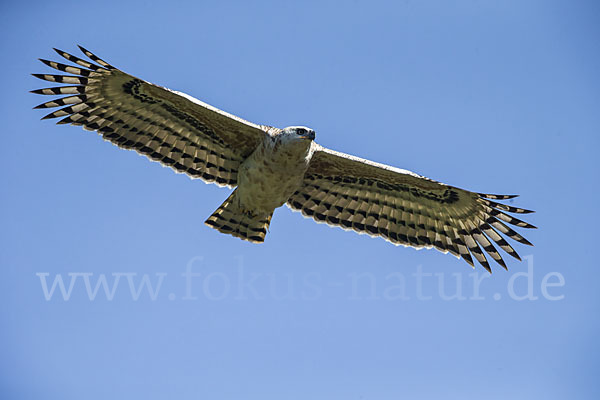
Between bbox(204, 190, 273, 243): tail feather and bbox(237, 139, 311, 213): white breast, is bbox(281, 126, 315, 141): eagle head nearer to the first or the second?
bbox(237, 139, 311, 213): white breast

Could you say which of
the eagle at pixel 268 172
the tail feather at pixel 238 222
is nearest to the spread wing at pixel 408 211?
the eagle at pixel 268 172

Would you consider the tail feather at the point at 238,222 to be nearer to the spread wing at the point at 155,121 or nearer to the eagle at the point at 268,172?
the eagle at the point at 268,172

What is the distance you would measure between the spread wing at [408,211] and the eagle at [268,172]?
0.05ft

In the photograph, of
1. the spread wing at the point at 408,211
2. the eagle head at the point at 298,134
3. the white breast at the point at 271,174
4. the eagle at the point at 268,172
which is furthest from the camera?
the spread wing at the point at 408,211

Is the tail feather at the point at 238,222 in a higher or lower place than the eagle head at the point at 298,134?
lower

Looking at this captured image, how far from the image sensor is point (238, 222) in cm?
1252

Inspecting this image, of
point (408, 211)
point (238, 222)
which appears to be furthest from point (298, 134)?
point (408, 211)

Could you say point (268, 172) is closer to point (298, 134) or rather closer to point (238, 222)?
point (298, 134)

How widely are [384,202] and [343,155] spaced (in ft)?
4.46

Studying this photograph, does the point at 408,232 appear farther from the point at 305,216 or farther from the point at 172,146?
the point at 172,146

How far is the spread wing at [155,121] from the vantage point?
11719mm

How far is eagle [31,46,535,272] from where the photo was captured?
1172 cm

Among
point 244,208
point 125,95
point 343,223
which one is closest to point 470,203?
point 343,223

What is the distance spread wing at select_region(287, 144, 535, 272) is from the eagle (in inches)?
0.6
